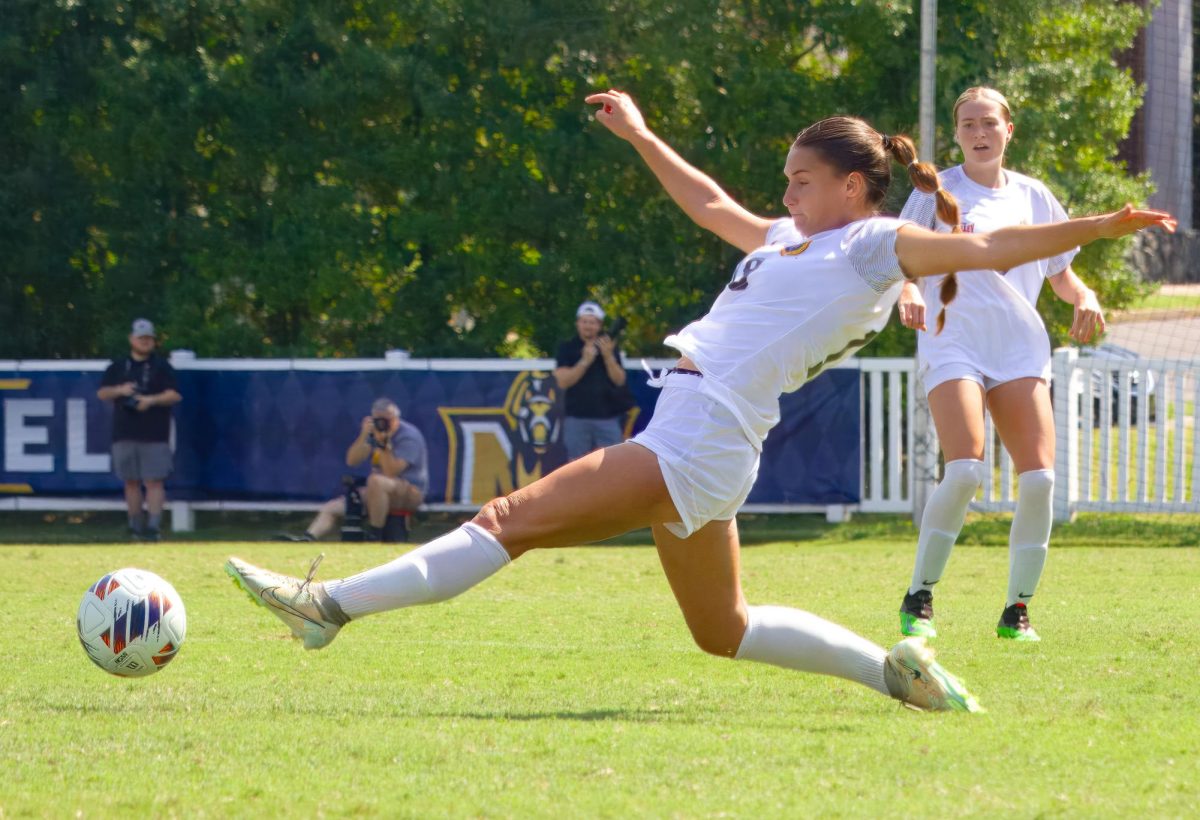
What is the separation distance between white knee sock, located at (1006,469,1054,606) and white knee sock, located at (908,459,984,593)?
0.22 m

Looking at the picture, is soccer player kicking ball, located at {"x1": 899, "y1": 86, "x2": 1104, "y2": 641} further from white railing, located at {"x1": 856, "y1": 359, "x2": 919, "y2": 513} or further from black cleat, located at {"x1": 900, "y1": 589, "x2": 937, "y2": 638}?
white railing, located at {"x1": 856, "y1": 359, "x2": 919, "y2": 513}

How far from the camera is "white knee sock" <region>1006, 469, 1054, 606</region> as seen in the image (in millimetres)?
6605

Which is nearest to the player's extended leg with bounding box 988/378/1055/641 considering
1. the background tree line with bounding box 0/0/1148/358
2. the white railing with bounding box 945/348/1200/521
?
the white railing with bounding box 945/348/1200/521

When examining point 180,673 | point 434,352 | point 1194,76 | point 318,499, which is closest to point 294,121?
point 434,352

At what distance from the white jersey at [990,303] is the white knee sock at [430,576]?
2628 mm

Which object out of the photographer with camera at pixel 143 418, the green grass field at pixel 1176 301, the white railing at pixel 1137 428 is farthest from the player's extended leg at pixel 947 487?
the green grass field at pixel 1176 301

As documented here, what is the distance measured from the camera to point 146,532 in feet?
45.6

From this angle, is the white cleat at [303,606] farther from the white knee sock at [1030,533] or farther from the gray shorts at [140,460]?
the gray shorts at [140,460]

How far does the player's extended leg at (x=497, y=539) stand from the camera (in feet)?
14.4

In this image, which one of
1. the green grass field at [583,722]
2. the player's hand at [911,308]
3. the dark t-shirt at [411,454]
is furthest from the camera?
the dark t-shirt at [411,454]

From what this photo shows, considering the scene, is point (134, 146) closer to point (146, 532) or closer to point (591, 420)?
point (146, 532)

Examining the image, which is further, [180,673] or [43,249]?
[43,249]

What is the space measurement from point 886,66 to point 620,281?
313 cm

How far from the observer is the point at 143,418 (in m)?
13.8
